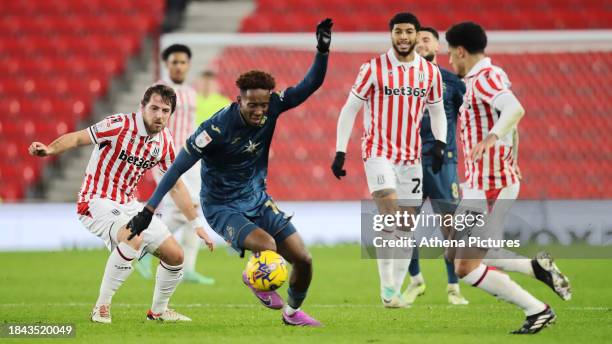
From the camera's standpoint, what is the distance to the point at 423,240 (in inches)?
458

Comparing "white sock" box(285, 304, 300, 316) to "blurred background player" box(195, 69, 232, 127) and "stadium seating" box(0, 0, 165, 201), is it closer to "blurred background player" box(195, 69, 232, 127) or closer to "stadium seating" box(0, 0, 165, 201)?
"blurred background player" box(195, 69, 232, 127)

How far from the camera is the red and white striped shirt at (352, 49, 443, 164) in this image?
8398 millimetres

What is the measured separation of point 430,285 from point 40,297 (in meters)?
3.67

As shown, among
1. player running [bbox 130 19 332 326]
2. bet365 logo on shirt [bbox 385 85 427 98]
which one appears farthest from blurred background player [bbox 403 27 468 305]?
player running [bbox 130 19 332 326]

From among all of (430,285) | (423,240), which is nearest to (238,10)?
(423,240)

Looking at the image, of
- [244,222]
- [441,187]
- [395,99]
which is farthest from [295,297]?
[441,187]

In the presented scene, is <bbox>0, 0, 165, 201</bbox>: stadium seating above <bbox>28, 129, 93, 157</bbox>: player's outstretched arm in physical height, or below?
above

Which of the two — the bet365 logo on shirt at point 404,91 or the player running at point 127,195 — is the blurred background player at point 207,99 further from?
the player running at point 127,195

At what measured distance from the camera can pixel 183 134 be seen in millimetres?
10891

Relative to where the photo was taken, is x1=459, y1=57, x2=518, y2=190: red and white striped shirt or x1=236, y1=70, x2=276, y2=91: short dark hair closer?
x1=236, y1=70, x2=276, y2=91: short dark hair

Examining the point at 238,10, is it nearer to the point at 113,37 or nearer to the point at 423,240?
the point at 113,37

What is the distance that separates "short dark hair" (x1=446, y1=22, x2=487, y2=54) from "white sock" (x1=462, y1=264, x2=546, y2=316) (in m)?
1.47

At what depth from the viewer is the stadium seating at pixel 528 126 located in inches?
540

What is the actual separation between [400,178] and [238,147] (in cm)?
202
